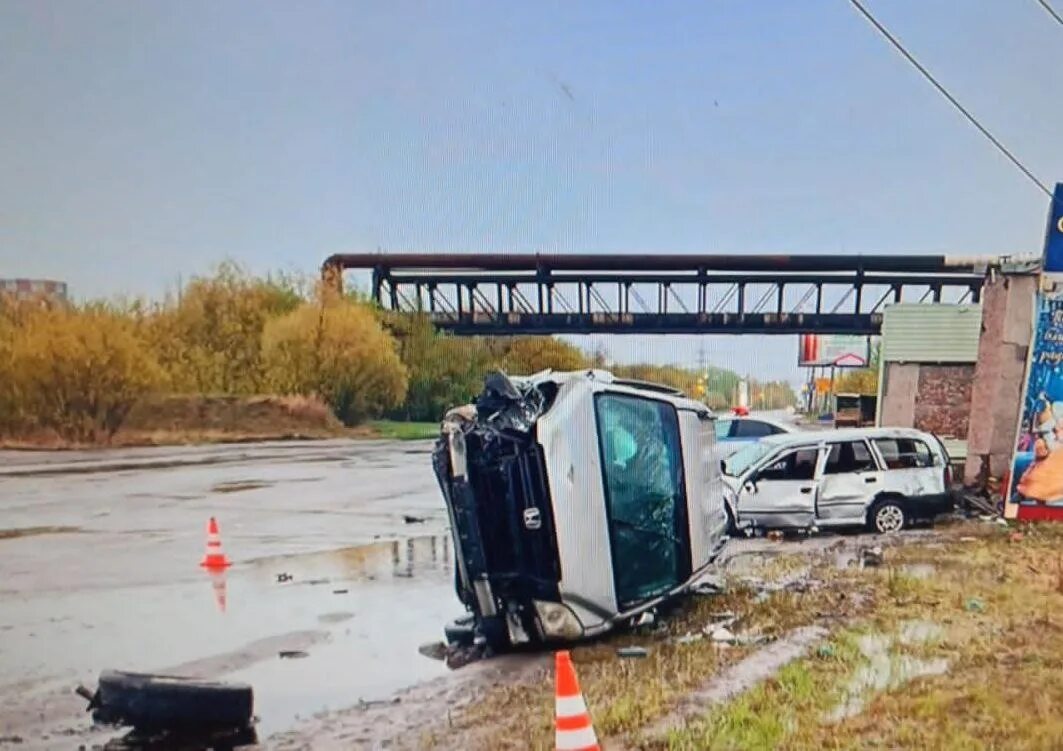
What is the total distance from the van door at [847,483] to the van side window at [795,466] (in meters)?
0.20

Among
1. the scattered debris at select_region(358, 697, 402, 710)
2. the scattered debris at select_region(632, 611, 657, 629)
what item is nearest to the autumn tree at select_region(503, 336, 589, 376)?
the scattered debris at select_region(632, 611, 657, 629)

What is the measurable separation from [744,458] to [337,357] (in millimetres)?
28437

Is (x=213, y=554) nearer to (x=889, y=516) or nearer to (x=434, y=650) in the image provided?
(x=434, y=650)

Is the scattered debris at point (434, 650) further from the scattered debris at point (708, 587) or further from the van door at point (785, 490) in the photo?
the van door at point (785, 490)

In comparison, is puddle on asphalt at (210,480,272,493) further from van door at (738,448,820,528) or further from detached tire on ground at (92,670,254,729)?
detached tire on ground at (92,670,254,729)

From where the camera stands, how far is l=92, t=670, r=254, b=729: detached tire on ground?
5883mm

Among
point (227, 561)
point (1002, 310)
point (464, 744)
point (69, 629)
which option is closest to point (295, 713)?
point (464, 744)

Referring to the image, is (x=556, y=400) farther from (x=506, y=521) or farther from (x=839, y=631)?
(x=839, y=631)

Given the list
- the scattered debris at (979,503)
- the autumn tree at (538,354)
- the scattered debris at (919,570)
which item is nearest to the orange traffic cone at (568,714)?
the scattered debris at (919,570)

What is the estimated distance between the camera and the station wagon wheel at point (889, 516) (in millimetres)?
13695

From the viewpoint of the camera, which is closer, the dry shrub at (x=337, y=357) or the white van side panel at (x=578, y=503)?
the white van side panel at (x=578, y=503)

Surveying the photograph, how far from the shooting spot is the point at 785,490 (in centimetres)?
1379

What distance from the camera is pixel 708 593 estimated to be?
9469 mm

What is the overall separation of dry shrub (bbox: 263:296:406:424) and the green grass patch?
2.31 ft
